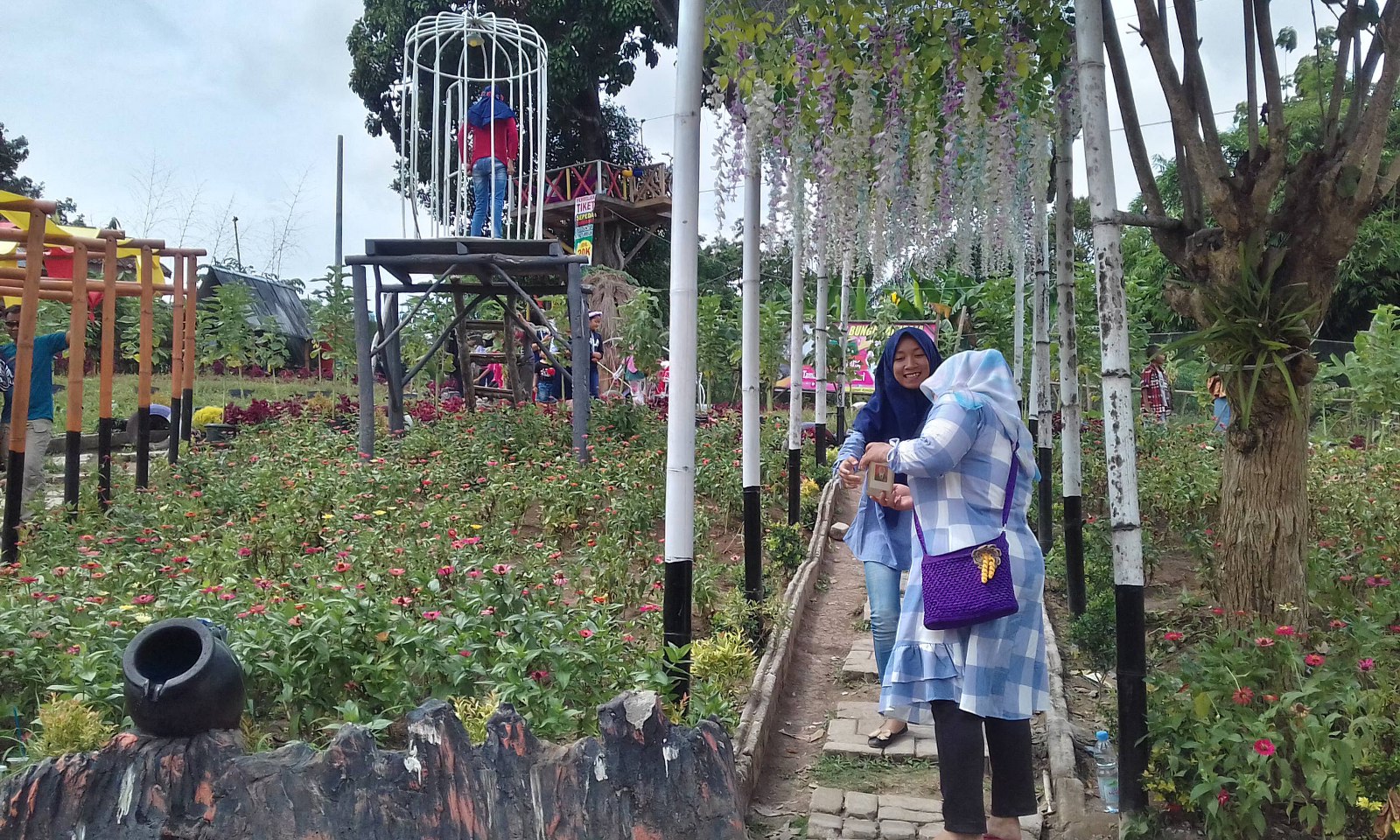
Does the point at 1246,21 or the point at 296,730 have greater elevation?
the point at 1246,21

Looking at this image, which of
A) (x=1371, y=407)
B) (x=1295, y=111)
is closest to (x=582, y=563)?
(x=1371, y=407)

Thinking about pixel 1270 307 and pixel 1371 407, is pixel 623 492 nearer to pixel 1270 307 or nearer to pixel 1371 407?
pixel 1270 307

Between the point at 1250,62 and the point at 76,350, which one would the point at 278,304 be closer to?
the point at 76,350

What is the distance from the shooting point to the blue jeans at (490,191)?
Result: 860cm

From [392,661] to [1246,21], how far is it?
3.94 metres

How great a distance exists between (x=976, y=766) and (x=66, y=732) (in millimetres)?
2627

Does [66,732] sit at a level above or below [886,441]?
below

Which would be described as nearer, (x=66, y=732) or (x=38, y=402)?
(x=66, y=732)

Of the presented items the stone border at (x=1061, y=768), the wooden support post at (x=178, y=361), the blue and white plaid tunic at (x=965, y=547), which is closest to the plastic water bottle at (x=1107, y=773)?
the stone border at (x=1061, y=768)

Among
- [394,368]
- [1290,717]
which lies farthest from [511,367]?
[1290,717]

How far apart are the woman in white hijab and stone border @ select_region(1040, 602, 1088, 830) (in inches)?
8.5

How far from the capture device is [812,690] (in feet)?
15.7

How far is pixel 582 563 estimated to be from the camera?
518 centimetres

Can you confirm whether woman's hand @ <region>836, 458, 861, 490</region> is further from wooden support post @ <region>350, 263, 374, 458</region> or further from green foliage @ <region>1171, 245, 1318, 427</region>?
wooden support post @ <region>350, 263, 374, 458</region>
